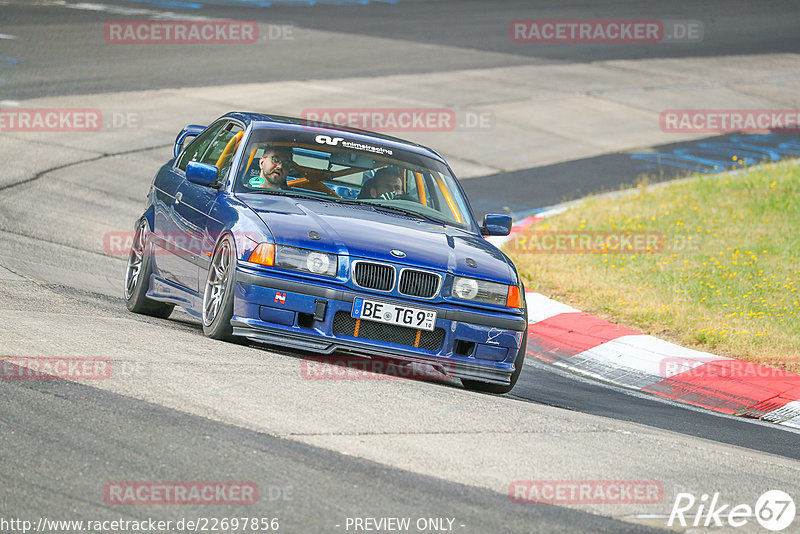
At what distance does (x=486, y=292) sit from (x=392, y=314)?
0.68 m

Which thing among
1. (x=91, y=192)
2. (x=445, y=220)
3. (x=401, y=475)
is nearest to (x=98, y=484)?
(x=401, y=475)

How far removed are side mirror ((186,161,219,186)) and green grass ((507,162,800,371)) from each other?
15.0ft

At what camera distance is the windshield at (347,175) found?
27.8 ft

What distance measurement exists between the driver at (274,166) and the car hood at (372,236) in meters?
0.22

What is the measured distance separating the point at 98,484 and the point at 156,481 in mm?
226

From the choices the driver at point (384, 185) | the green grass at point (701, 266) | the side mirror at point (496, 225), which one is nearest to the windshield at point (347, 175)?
the driver at point (384, 185)

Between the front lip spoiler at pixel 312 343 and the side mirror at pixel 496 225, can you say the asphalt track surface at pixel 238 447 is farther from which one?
the side mirror at pixel 496 225

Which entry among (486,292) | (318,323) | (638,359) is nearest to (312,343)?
(318,323)

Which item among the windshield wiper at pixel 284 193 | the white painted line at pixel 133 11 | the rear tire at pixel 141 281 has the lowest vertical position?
the rear tire at pixel 141 281

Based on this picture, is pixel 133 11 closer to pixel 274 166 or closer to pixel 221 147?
pixel 221 147

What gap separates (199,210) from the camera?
8375 millimetres

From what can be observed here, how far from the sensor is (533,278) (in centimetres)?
1272

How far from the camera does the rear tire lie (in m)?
9.05

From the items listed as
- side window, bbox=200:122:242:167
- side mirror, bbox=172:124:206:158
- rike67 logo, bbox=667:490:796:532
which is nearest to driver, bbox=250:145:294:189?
side window, bbox=200:122:242:167
